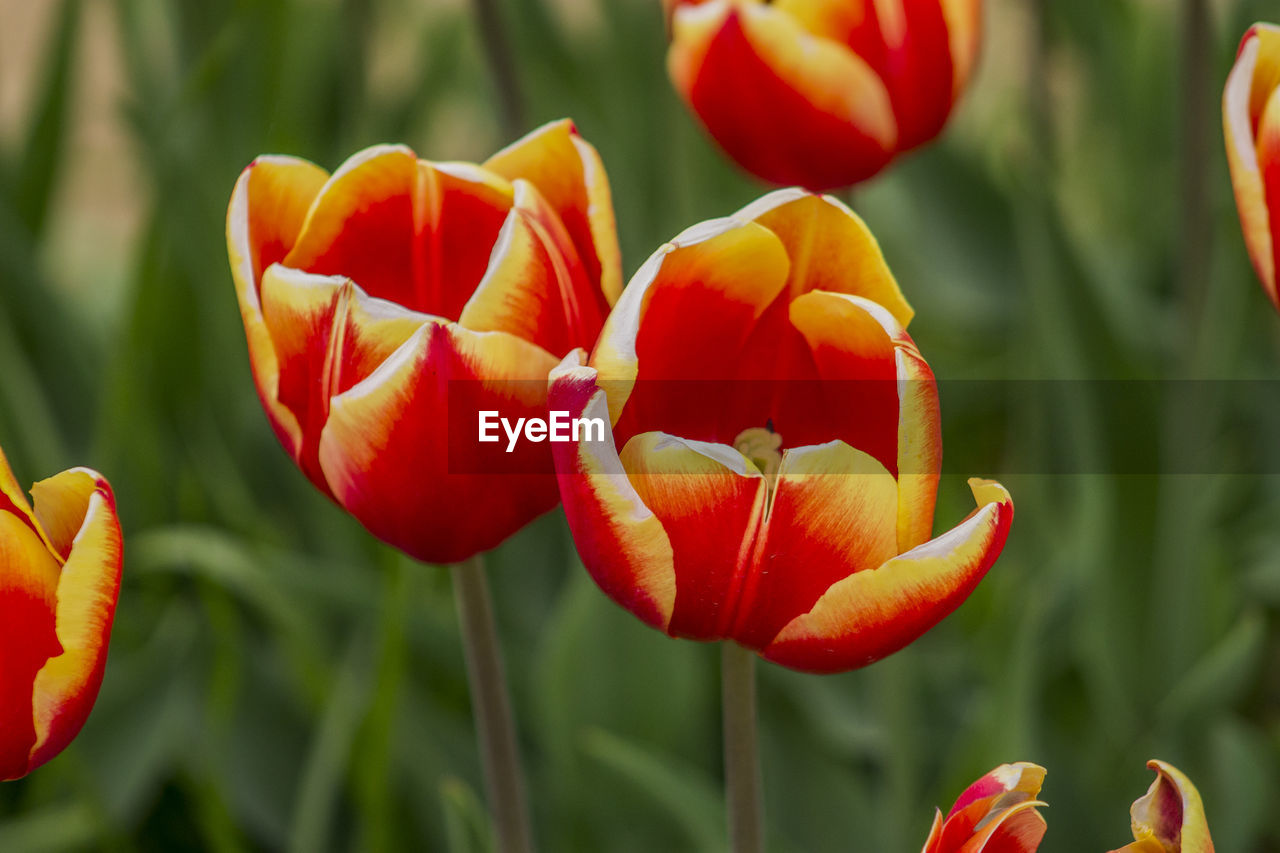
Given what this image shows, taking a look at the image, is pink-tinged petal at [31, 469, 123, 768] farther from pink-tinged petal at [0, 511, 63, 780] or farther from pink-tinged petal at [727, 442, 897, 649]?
pink-tinged petal at [727, 442, 897, 649]

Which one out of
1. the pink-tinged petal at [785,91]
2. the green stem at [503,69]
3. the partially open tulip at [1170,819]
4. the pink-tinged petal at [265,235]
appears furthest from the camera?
the green stem at [503,69]

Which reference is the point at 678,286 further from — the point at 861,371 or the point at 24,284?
the point at 24,284

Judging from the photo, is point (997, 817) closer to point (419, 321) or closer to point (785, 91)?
point (419, 321)

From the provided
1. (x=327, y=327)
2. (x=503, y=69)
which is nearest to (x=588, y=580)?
(x=503, y=69)

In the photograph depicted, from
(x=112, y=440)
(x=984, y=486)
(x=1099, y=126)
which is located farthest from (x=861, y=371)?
(x=1099, y=126)

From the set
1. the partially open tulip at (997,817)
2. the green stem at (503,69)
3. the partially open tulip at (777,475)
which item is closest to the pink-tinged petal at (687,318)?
the partially open tulip at (777,475)

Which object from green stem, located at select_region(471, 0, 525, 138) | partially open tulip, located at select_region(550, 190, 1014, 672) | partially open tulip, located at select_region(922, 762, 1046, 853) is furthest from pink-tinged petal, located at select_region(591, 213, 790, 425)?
green stem, located at select_region(471, 0, 525, 138)

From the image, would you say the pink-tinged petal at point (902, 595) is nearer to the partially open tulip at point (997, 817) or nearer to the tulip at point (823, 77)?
the partially open tulip at point (997, 817)
